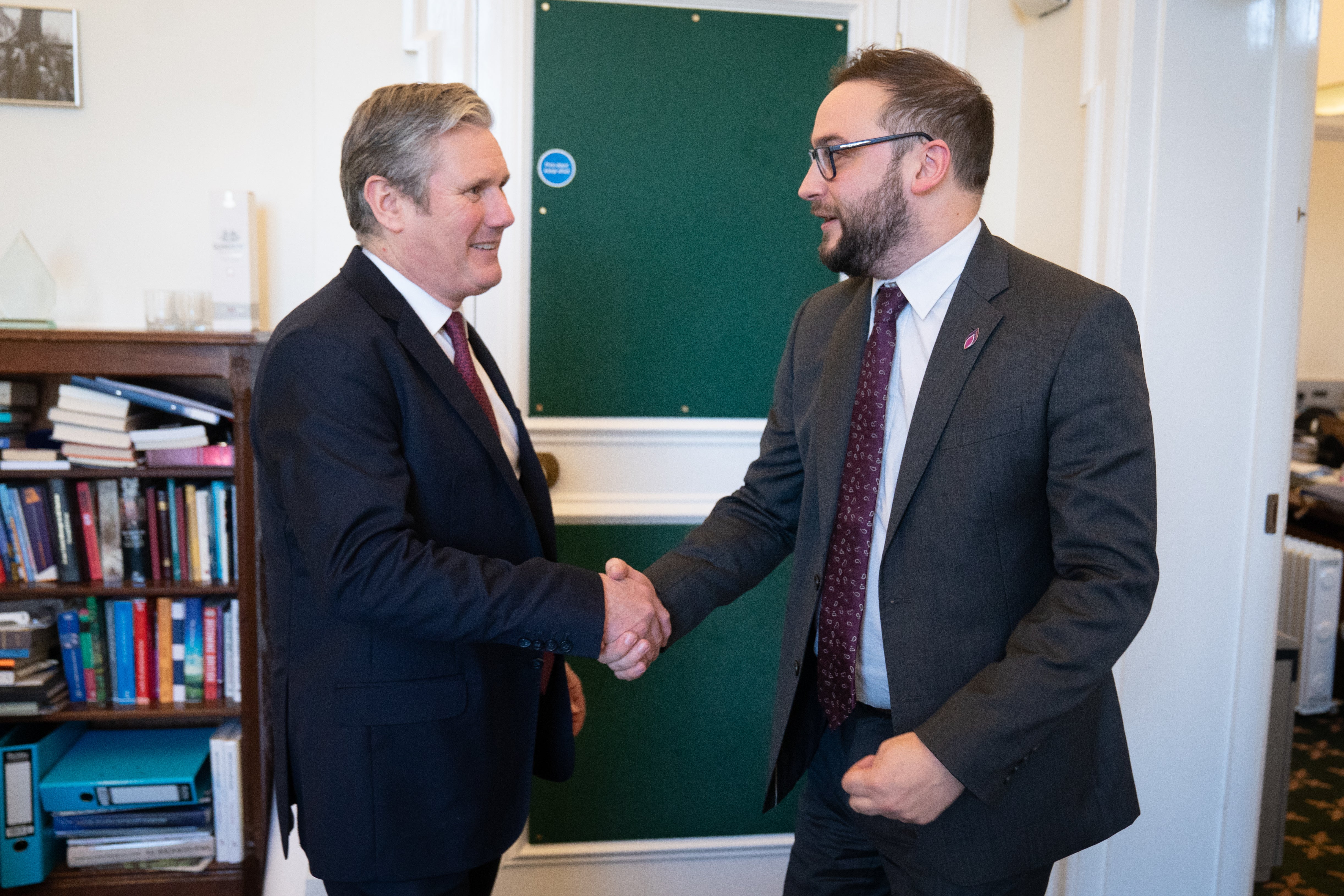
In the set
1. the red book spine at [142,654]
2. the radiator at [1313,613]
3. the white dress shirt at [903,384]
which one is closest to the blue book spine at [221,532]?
the red book spine at [142,654]

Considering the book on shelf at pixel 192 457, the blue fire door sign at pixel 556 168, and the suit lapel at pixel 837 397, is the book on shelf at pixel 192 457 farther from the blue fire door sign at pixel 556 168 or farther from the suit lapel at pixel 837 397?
the suit lapel at pixel 837 397

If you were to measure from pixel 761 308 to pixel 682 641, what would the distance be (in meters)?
0.92

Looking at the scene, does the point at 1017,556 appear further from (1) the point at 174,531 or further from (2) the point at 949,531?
(1) the point at 174,531

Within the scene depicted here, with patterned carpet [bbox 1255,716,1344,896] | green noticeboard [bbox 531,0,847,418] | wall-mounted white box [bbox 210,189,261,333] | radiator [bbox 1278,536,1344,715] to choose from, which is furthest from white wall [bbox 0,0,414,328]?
radiator [bbox 1278,536,1344,715]

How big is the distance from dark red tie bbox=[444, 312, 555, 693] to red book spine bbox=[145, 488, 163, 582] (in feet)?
3.69

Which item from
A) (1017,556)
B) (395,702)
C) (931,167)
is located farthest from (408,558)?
(931,167)

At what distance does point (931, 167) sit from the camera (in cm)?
161

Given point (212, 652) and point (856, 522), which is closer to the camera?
point (856, 522)

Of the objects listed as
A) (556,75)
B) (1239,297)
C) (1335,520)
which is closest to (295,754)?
(556,75)

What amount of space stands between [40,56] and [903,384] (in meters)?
2.29

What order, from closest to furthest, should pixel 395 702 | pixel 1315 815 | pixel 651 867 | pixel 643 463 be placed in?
pixel 395 702 → pixel 643 463 → pixel 651 867 → pixel 1315 815

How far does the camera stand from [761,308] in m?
2.64

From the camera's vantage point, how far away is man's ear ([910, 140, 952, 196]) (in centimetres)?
161

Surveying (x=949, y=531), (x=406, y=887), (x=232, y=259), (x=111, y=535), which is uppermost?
(x=232, y=259)
